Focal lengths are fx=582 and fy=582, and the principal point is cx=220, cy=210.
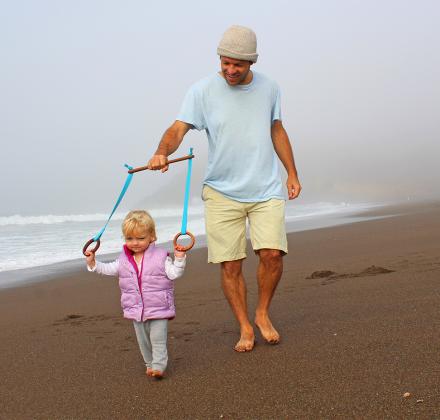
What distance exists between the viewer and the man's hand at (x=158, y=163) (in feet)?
10.9

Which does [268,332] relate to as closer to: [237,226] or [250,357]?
[250,357]

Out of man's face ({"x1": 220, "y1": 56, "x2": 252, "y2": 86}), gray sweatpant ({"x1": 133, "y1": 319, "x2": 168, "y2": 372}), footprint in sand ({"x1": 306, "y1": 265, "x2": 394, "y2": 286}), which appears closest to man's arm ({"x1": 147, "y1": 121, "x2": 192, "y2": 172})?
man's face ({"x1": 220, "y1": 56, "x2": 252, "y2": 86})

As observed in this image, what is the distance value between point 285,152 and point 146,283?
4.44 feet

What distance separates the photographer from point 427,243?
7.89 meters

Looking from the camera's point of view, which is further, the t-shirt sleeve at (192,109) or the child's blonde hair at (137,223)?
the t-shirt sleeve at (192,109)

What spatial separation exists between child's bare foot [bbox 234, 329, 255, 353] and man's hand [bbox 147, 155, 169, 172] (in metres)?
1.11

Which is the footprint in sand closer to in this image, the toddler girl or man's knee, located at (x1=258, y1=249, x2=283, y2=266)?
man's knee, located at (x1=258, y1=249, x2=283, y2=266)

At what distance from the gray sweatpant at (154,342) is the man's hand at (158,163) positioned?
0.86m

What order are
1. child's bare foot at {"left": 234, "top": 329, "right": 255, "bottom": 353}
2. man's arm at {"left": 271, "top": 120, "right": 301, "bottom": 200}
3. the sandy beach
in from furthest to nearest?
man's arm at {"left": 271, "top": 120, "right": 301, "bottom": 200}
child's bare foot at {"left": 234, "top": 329, "right": 255, "bottom": 353}
the sandy beach

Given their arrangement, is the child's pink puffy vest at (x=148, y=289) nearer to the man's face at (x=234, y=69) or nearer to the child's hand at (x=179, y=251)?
the child's hand at (x=179, y=251)

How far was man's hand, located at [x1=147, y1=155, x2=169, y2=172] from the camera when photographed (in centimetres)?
332

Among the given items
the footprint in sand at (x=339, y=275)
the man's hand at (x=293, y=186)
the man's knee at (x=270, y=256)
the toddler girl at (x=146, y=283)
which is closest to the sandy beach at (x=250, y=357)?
the footprint in sand at (x=339, y=275)

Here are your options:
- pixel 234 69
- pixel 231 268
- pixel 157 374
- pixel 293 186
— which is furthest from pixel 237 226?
pixel 157 374

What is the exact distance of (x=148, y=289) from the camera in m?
3.16
